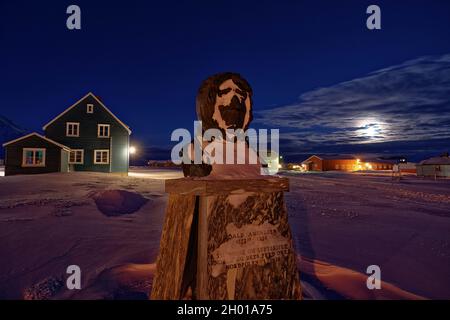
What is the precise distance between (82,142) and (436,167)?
4664cm

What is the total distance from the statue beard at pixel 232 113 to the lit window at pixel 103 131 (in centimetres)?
2479

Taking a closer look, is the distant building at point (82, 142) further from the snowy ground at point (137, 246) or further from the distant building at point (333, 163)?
the distant building at point (333, 163)

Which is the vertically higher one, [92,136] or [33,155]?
[92,136]

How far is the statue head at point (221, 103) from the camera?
291 centimetres

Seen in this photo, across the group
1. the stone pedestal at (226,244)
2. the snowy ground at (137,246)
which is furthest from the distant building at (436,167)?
the stone pedestal at (226,244)

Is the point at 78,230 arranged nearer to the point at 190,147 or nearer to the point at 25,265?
the point at 25,265

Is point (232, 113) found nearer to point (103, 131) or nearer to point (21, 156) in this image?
point (21, 156)

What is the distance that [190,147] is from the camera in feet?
9.73

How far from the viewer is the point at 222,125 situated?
2924 mm

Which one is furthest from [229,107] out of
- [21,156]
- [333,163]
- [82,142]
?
[333,163]

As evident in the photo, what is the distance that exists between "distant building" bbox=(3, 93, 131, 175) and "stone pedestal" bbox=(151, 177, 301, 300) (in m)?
23.2

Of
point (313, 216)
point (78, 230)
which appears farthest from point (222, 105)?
point (313, 216)
